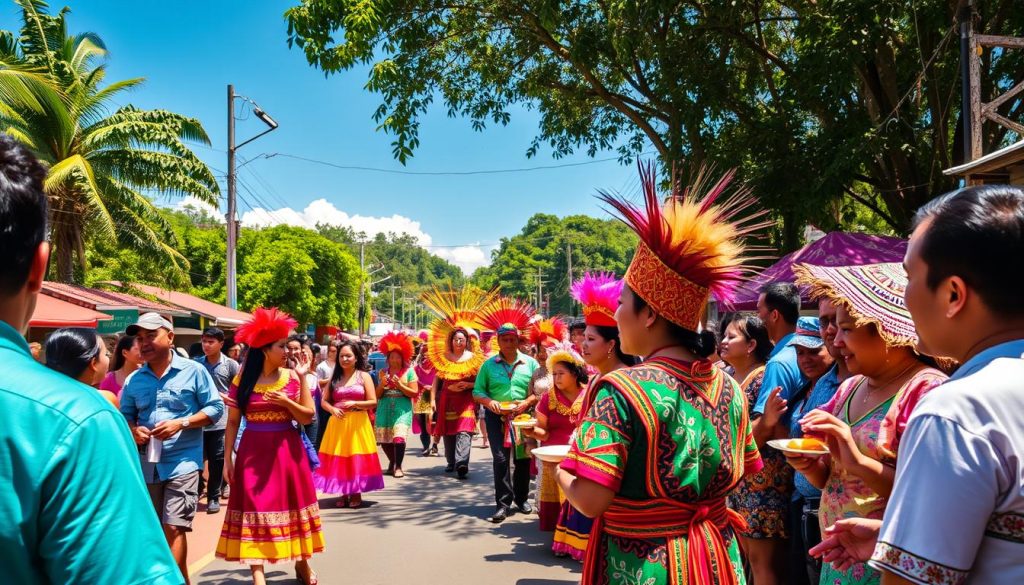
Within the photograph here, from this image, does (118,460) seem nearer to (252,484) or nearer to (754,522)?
(754,522)

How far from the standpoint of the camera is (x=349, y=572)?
19.1ft

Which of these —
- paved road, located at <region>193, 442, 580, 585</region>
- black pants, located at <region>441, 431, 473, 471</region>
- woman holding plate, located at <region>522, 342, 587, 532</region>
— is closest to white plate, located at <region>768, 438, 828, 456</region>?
A: paved road, located at <region>193, 442, 580, 585</region>

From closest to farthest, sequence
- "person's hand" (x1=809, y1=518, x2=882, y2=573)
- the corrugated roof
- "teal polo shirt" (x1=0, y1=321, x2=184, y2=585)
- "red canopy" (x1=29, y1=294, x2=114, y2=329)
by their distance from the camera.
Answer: "teal polo shirt" (x1=0, y1=321, x2=184, y2=585) → "person's hand" (x1=809, y1=518, x2=882, y2=573) → "red canopy" (x1=29, y1=294, x2=114, y2=329) → the corrugated roof

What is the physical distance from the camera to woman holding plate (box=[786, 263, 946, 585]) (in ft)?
8.25

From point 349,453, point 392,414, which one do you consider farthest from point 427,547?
point 392,414

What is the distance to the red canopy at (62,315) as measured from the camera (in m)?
13.9

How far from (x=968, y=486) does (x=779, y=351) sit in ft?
11.3

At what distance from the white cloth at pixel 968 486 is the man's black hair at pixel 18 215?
161 centimetres

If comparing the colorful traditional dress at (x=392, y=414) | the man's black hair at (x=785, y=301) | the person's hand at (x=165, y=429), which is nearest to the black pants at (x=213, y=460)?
the colorful traditional dress at (x=392, y=414)

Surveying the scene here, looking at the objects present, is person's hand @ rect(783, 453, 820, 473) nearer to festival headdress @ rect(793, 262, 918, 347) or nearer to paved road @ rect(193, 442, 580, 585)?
festival headdress @ rect(793, 262, 918, 347)

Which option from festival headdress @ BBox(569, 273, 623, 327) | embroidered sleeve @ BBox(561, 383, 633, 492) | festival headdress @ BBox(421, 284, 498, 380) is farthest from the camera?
festival headdress @ BBox(421, 284, 498, 380)

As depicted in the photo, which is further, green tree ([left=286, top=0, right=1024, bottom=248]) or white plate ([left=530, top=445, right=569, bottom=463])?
green tree ([left=286, top=0, right=1024, bottom=248])

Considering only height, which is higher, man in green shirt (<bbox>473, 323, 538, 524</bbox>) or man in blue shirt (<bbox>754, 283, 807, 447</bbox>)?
man in blue shirt (<bbox>754, 283, 807, 447</bbox>)

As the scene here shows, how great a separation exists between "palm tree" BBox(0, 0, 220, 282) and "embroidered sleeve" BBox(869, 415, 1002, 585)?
17895mm
